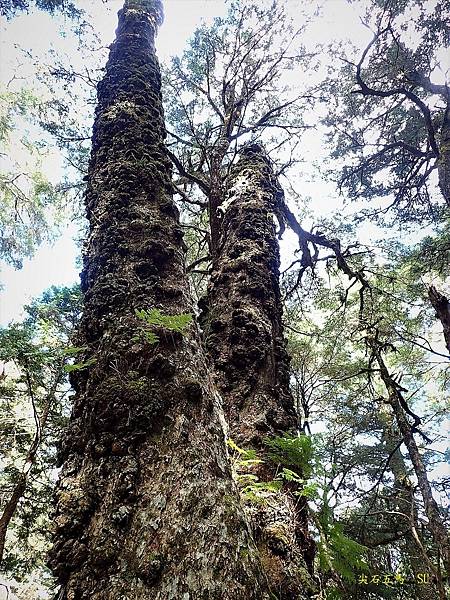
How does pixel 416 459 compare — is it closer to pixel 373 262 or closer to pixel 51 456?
pixel 373 262

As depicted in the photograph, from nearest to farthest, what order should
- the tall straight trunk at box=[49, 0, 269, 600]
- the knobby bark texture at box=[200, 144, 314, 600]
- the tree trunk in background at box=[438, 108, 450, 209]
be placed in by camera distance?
the tall straight trunk at box=[49, 0, 269, 600]
the knobby bark texture at box=[200, 144, 314, 600]
the tree trunk in background at box=[438, 108, 450, 209]

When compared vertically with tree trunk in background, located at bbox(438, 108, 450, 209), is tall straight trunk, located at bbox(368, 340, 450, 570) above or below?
below

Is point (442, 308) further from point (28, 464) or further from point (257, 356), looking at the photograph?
point (28, 464)

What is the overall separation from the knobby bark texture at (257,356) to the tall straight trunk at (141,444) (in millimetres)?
678

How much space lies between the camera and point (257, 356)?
2.84 meters

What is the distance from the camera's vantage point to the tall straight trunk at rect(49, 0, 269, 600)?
1.20 metres

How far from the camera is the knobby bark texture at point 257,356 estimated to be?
6.54ft

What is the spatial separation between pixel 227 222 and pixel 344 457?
1286 centimetres

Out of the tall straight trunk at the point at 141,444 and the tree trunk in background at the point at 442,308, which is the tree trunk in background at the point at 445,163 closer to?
the tree trunk in background at the point at 442,308

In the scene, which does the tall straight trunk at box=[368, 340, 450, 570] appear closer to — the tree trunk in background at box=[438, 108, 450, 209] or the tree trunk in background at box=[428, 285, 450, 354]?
the tree trunk in background at box=[428, 285, 450, 354]

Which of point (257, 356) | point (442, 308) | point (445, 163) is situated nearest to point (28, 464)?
point (257, 356)

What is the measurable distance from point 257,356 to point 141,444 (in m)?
1.42

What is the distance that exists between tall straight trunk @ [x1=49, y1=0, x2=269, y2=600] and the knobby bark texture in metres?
0.68

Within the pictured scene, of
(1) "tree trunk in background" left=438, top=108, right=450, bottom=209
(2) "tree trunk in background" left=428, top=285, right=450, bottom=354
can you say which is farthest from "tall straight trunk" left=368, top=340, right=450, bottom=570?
(1) "tree trunk in background" left=438, top=108, right=450, bottom=209
